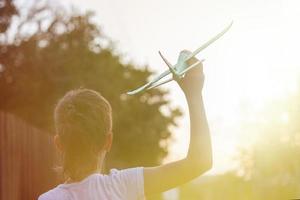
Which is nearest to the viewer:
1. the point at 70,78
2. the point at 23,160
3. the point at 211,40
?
the point at 211,40

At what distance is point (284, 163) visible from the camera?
4256 cm

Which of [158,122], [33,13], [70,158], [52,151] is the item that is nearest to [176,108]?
[158,122]

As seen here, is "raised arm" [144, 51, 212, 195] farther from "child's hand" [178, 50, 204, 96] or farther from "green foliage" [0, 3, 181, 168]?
"green foliage" [0, 3, 181, 168]

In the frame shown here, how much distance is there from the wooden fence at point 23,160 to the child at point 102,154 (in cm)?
665

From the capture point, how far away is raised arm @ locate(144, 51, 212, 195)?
2604 mm

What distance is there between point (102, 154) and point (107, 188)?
11 centimetres

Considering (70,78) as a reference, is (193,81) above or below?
below

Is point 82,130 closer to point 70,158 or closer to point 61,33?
point 70,158

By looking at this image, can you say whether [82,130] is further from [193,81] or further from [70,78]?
[70,78]

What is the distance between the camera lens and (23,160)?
35.8 ft

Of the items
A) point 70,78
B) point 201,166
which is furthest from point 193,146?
point 70,78

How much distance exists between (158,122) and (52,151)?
29511 mm

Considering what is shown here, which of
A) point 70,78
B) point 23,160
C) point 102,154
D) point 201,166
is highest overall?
point 70,78

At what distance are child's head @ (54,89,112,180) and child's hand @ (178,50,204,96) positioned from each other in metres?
0.31
